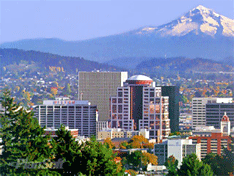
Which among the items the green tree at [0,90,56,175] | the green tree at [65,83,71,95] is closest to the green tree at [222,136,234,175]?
the green tree at [0,90,56,175]

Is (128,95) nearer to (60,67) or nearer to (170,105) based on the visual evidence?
(170,105)

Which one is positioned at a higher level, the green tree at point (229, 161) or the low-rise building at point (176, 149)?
the low-rise building at point (176, 149)

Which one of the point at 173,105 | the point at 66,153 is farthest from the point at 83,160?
the point at 173,105

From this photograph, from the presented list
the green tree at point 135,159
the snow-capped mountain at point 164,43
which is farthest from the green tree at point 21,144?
the snow-capped mountain at point 164,43

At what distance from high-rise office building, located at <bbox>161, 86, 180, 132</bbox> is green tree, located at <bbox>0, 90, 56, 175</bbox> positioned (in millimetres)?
61481

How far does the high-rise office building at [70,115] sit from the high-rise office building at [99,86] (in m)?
9.58

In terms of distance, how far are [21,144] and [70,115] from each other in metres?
62.2

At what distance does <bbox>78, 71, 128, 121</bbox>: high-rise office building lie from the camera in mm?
99688

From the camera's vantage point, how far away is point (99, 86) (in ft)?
328

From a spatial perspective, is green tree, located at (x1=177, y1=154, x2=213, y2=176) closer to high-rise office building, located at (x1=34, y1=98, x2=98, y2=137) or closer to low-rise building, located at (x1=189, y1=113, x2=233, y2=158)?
low-rise building, located at (x1=189, y1=113, x2=233, y2=158)

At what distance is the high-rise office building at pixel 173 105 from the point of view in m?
92.1

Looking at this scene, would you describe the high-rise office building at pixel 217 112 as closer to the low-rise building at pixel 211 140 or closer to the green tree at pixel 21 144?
the low-rise building at pixel 211 140

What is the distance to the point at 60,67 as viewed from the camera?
138 metres

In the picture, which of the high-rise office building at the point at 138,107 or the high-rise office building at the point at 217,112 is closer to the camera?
the high-rise office building at the point at 217,112
